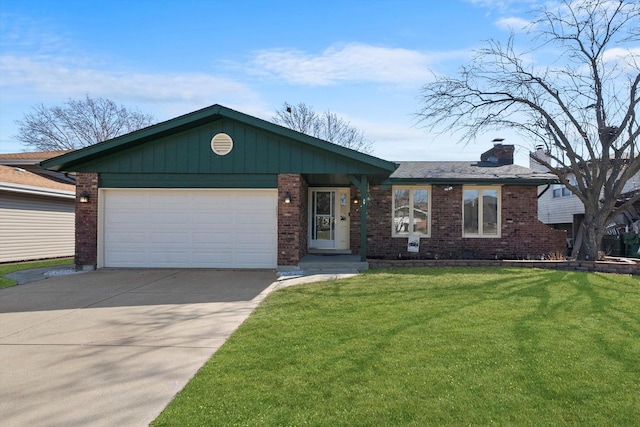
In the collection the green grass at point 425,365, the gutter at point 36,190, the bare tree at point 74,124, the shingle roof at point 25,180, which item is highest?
the bare tree at point 74,124

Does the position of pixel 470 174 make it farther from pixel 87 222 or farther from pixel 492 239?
pixel 87 222

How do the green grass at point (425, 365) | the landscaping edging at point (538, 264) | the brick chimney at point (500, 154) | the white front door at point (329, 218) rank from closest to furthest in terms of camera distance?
the green grass at point (425, 365)
the landscaping edging at point (538, 264)
the white front door at point (329, 218)
the brick chimney at point (500, 154)

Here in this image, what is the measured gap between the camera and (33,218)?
13242mm

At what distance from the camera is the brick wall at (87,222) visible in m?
10.4

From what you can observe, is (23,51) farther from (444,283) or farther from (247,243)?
(444,283)

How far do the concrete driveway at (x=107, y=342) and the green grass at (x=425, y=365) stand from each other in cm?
33

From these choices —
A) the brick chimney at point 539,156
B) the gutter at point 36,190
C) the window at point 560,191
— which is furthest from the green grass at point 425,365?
the window at point 560,191

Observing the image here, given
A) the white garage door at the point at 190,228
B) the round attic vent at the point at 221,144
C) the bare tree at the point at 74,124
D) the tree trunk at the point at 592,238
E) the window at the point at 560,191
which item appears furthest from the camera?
the bare tree at the point at 74,124

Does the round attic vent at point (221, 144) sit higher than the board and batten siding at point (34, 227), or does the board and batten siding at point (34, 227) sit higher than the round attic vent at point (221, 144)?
the round attic vent at point (221, 144)

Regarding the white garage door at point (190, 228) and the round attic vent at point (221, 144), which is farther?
the white garage door at point (190, 228)

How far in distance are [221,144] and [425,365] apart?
307 inches

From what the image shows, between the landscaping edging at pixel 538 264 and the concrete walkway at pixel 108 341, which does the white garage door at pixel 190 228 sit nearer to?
the concrete walkway at pixel 108 341

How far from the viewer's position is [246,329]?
5047mm

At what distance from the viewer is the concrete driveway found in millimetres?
3121
